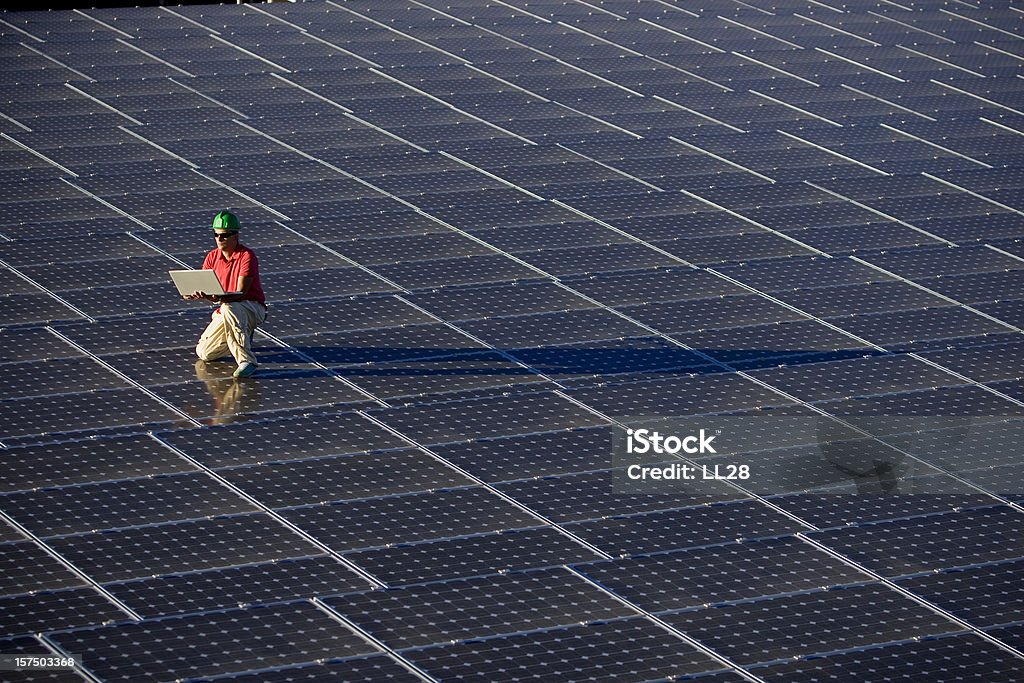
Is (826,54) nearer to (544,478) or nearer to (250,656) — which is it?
(544,478)

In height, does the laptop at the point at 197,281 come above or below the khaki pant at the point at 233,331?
above

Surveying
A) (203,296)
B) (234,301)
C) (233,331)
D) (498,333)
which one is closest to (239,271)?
(234,301)

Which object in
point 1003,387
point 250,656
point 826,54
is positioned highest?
point 826,54

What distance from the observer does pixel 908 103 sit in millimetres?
28938

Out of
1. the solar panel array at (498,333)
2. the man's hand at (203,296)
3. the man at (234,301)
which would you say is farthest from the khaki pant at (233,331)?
the solar panel array at (498,333)

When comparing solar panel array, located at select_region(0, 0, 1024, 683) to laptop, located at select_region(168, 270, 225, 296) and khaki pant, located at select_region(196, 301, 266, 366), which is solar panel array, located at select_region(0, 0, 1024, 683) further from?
laptop, located at select_region(168, 270, 225, 296)

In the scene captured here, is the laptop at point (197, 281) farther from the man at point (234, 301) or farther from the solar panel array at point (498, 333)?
the solar panel array at point (498, 333)

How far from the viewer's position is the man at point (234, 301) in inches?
705

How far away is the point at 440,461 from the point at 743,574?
3.37 metres

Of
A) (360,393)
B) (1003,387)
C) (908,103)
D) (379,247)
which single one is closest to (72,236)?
(379,247)

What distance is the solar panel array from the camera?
13820 millimetres

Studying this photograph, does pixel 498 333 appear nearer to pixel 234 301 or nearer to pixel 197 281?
pixel 234 301

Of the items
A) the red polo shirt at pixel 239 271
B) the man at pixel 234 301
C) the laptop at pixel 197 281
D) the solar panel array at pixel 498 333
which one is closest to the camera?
the solar panel array at pixel 498 333

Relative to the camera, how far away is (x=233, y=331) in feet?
58.7
